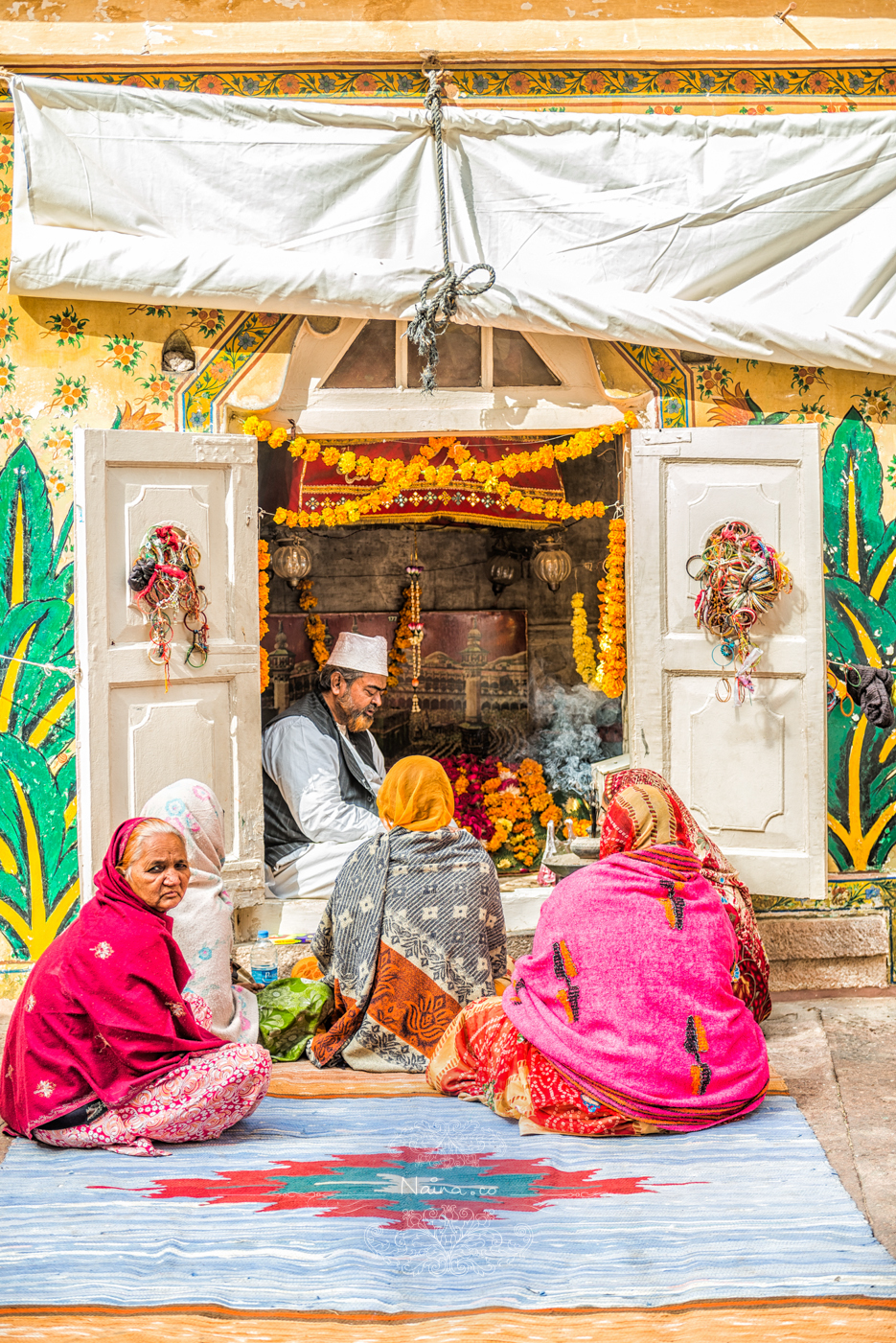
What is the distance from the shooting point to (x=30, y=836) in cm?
510

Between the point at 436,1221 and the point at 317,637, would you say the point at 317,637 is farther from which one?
the point at 436,1221

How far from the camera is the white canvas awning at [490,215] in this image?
483 centimetres

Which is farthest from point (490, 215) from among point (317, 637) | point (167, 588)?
point (317, 637)

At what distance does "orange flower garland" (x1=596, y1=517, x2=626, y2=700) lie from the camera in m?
5.45

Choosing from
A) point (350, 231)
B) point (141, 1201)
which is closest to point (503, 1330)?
point (141, 1201)

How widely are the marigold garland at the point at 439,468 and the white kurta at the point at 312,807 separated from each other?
116 cm

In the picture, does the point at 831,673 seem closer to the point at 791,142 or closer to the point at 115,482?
the point at 791,142

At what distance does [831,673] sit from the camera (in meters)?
5.31

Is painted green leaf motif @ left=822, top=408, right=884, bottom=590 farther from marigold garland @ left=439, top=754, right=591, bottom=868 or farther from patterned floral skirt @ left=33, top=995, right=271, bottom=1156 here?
patterned floral skirt @ left=33, top=995, right=271, bottom=1156

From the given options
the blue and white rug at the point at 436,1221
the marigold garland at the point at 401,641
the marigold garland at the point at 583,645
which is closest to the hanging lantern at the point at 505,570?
the marigold garland at the point at 401,641

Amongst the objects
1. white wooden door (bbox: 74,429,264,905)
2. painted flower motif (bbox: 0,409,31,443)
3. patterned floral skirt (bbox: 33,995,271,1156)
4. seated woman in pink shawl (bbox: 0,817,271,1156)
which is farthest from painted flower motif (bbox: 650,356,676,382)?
patterned floral skirt (bbox: 33,995,271,1156)

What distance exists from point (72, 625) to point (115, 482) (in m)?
0.72

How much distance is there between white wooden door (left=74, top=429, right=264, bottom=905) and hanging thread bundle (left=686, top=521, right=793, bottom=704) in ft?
6.51

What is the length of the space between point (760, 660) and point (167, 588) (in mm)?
2550
